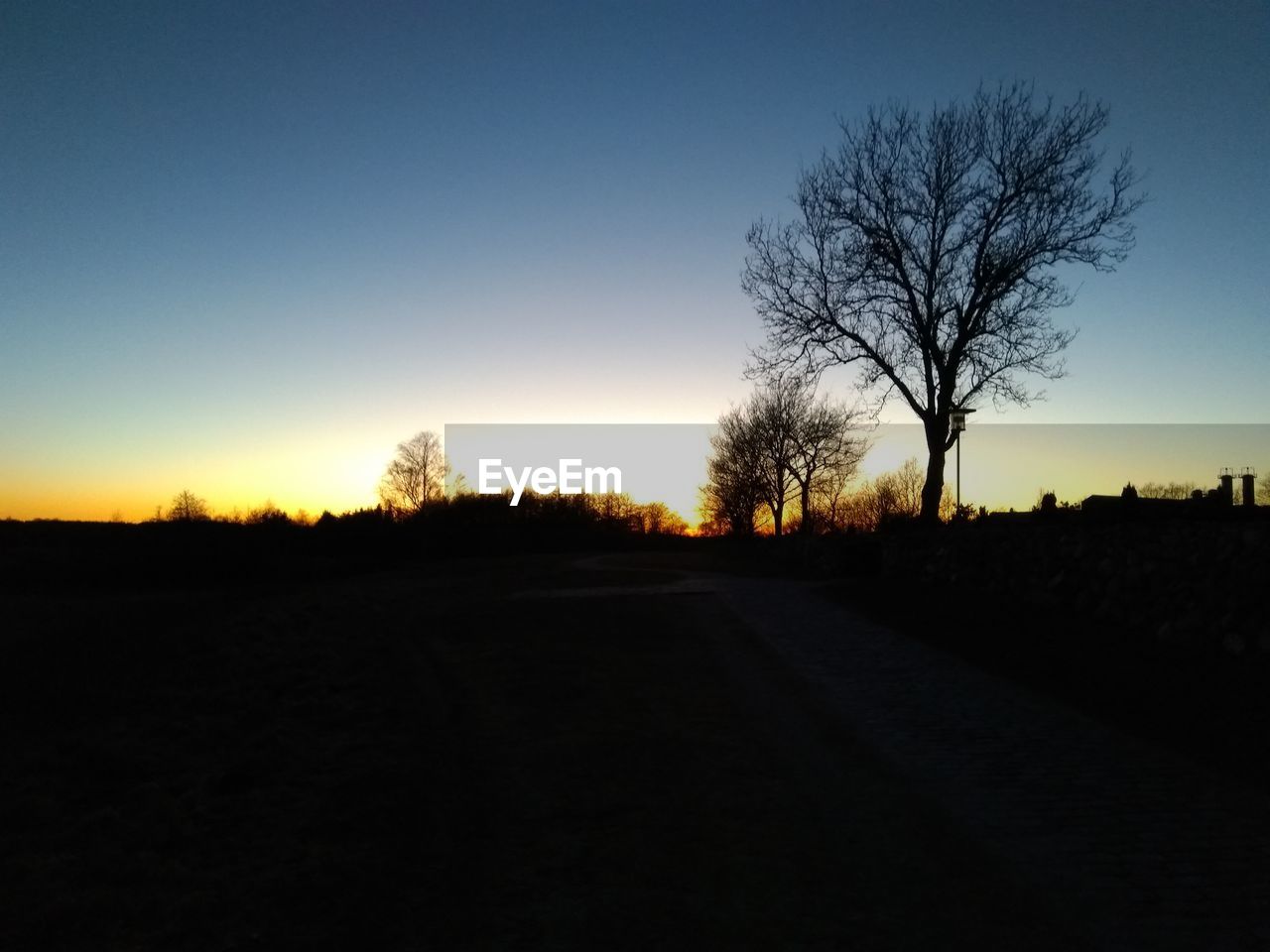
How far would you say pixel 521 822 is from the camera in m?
6.33

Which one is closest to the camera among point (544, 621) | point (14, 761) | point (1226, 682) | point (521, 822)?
point (521, 822)

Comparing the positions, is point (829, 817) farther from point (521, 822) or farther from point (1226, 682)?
point (1226, 682)

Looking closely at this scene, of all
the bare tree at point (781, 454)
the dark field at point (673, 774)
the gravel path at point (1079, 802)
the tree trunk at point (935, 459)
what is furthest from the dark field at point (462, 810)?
the bare tree at point (781, 454)

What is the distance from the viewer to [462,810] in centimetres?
660

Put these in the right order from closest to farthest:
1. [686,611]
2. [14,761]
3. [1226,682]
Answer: [14,761], [1226,682], [686,611]

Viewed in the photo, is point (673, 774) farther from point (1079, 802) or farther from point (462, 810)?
point (1079, 802)

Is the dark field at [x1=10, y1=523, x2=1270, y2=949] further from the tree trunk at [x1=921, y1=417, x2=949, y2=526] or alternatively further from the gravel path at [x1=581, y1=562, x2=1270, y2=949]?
the tree trunk at [x1=921, y1=417, x2=949, y2=526]

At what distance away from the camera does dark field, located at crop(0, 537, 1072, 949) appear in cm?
485

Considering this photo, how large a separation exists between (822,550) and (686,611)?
1187cm

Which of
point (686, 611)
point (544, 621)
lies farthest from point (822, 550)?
point (544, 621)

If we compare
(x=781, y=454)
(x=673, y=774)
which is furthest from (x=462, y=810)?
A: (x=781, y=454)

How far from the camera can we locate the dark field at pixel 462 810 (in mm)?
4848

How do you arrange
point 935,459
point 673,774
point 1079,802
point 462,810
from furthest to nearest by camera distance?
1. point 935,459
2. point 673,774
3. point 1079,802
4. point 462,810

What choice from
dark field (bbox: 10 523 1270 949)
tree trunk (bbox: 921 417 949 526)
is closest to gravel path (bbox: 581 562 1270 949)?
dark field (bbox: 10 523 1270 949)
